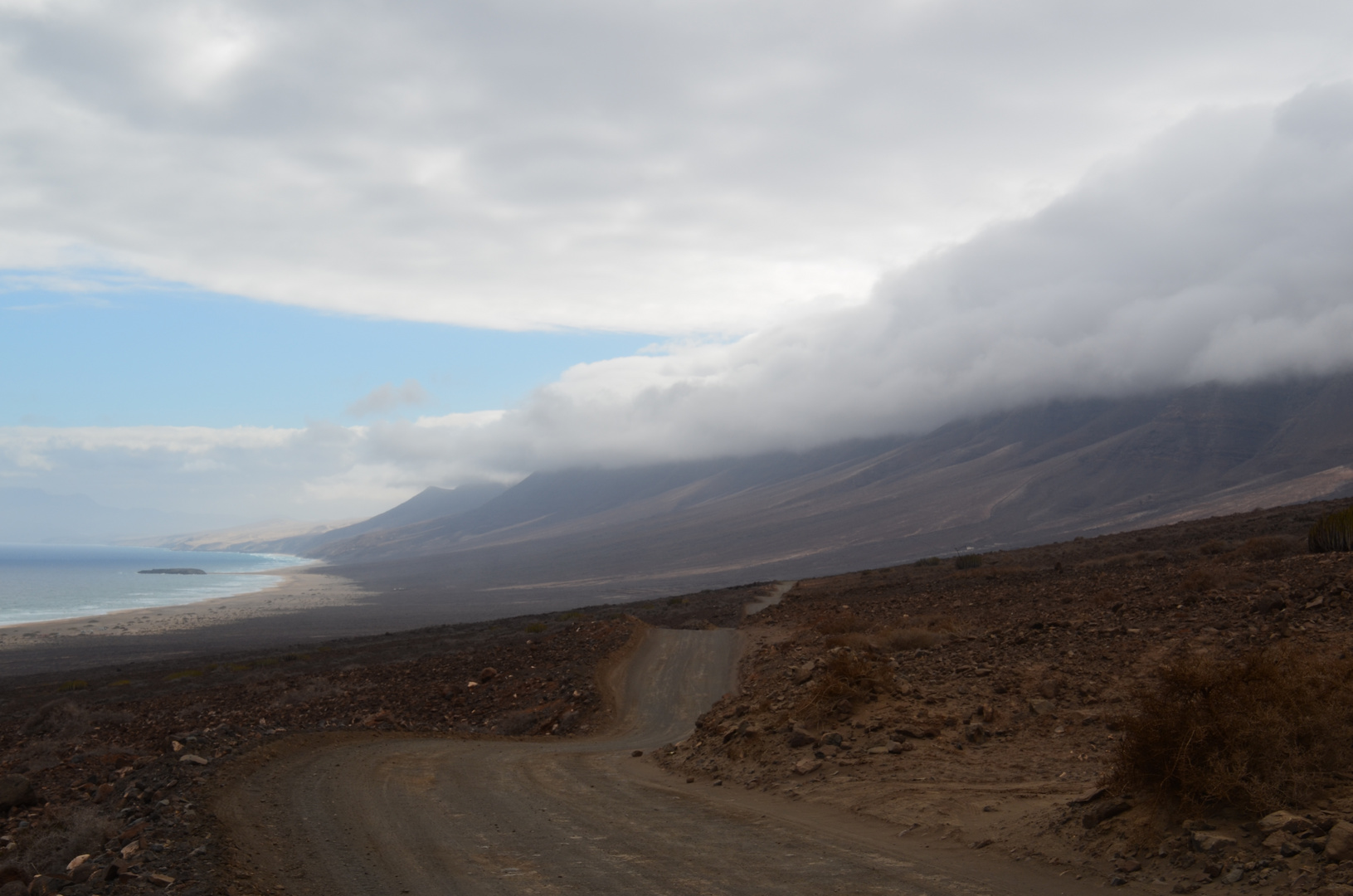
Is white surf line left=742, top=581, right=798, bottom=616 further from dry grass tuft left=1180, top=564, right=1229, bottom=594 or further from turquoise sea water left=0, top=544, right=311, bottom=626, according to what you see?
turquoise sea water left=0, top=544, right=311, bottom=626

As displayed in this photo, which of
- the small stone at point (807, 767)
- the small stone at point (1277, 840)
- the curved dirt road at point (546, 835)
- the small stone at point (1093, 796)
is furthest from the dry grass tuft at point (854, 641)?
the small stone at point (1277, 840)

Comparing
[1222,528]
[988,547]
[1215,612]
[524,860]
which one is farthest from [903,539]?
[524,860]

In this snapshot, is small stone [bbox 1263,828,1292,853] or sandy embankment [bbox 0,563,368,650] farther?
sandy embankment [bbox 0,563,368,650]

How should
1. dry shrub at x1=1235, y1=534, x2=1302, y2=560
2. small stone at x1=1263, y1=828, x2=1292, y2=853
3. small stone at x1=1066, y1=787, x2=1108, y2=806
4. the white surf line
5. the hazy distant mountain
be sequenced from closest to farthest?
small stone at x1=1263, y1=828, x2=1292, y2=853, small stone at x1=1066, y1=787, x2=1108, y2=806, dry shrub at x1=1235, y1=534, x2=1302, y2=560, the white surf line, the hazy distant mountain

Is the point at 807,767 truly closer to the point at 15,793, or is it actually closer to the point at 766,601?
the point at 15,793

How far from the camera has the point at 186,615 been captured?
83.9 m

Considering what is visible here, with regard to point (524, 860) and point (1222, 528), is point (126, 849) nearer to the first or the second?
point (524, 860)

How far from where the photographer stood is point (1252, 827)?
5957 millimetres

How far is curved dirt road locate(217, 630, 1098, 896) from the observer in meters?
7.18

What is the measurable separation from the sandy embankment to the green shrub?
73.7m

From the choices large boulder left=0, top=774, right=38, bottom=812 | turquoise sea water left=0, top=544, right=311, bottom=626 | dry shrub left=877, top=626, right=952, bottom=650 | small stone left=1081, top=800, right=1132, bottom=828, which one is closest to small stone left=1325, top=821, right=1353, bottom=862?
small stone left=1081, top=800, right=1132, bottom=828

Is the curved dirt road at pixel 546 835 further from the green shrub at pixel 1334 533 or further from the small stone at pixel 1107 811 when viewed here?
the green shrub at pixel 1334 533

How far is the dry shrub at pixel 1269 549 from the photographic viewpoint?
23684 millimetres

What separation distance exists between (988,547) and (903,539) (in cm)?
1823
